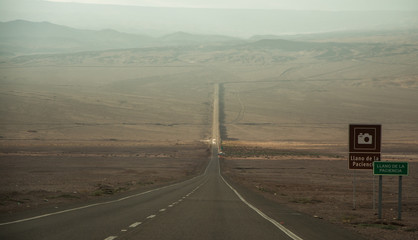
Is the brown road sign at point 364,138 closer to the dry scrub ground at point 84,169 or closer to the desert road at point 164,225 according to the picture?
the desert road at point 164,225

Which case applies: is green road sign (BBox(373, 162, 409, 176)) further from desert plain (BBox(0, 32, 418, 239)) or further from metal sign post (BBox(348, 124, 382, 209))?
desert plain (BBox(0, 32, 418, 239))

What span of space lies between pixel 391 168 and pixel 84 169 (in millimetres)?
42813

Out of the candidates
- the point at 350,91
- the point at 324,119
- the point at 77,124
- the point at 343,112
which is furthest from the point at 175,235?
the point at 350,91

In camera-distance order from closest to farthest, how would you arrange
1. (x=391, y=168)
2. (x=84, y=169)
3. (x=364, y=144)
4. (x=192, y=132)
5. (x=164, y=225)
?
(x=164, y=225) → (x=391, y=168) → (x=364, y=144) → (x=84, y=169) → (x=192, y=132)

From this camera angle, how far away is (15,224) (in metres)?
12.7

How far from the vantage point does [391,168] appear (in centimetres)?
1571

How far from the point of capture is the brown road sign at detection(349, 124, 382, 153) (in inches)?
712

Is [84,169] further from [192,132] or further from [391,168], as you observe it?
[192,132]

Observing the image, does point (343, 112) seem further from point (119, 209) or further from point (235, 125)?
point (119, 209)

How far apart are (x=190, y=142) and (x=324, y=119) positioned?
5483 centimetres

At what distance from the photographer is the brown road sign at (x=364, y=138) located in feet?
59.3

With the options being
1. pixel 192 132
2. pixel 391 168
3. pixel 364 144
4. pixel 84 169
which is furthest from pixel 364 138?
pixel 192 132

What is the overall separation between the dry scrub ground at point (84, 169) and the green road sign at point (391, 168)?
11.5 m

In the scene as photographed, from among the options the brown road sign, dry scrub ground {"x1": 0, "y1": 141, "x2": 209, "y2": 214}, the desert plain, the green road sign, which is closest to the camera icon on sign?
the brown road sign
